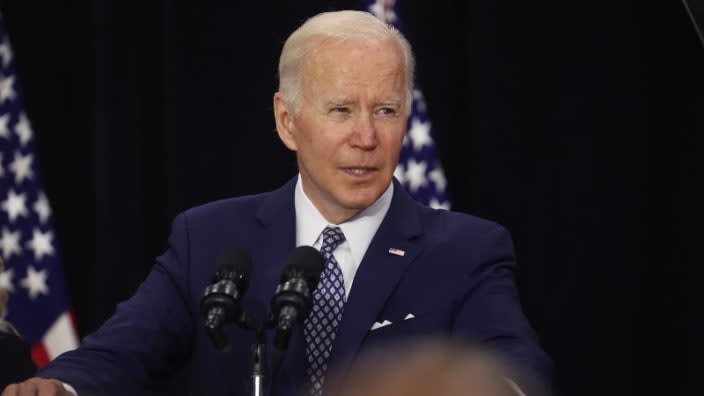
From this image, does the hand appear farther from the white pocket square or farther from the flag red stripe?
the flag red stripe

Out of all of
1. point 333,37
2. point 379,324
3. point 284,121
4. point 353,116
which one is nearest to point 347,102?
point 353,116

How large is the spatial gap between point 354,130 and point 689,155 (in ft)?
4.53

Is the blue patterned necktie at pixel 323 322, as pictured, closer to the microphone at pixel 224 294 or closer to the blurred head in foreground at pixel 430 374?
the microphone at pixel 224 294

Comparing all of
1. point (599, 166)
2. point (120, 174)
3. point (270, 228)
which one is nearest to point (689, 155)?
point (599, 166)

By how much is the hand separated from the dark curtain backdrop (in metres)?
1.75

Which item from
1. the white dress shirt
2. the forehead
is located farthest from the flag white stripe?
the forehead

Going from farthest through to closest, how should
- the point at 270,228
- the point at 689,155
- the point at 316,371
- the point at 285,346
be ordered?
1. the point at 689,155
2. the point at 270,228
3. the point at 316,371
4. the point at 285,346

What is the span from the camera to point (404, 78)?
2025 millimetres

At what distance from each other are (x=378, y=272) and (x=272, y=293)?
0.74 feet

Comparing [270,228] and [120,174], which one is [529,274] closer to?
[270,228]

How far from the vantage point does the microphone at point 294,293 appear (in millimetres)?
1263

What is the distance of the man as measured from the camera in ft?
6.32

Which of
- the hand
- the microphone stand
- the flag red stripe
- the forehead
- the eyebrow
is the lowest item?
the flag red stripe

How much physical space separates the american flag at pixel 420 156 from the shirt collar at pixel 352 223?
1008mm
